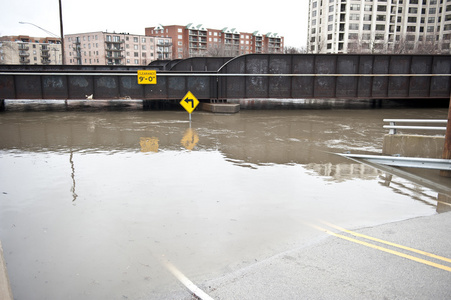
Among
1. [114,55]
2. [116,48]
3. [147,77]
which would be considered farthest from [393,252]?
[114,55]

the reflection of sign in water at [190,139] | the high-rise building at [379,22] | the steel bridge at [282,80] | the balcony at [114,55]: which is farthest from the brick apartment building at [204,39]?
the reflection of sign in water at [190,139]

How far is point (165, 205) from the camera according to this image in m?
6.46

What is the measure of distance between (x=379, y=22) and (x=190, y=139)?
118m

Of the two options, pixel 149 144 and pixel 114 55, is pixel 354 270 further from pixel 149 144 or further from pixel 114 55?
pixel 114 55

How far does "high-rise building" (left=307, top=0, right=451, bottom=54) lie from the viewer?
109 metres

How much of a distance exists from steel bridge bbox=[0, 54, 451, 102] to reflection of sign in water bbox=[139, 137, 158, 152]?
10104 mm

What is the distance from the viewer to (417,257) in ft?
14.9

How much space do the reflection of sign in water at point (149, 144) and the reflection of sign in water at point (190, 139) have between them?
3.35ft

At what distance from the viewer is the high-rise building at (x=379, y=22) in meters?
109

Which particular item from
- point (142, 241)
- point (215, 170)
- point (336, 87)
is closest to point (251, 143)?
point (215, 170)

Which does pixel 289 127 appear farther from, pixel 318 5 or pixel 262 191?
pixel 318 5

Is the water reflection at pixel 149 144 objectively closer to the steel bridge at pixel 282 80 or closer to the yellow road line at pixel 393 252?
the yellow road line at pixel 393 252

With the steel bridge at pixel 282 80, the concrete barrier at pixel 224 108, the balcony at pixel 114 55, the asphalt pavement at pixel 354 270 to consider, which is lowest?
the asphalt pavement at pixel 354 270

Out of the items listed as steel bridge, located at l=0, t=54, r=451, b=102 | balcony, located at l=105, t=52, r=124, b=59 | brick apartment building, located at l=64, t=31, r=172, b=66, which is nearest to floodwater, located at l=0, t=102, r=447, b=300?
steel bridge, located at l=0, t=54, r=451, b=102
